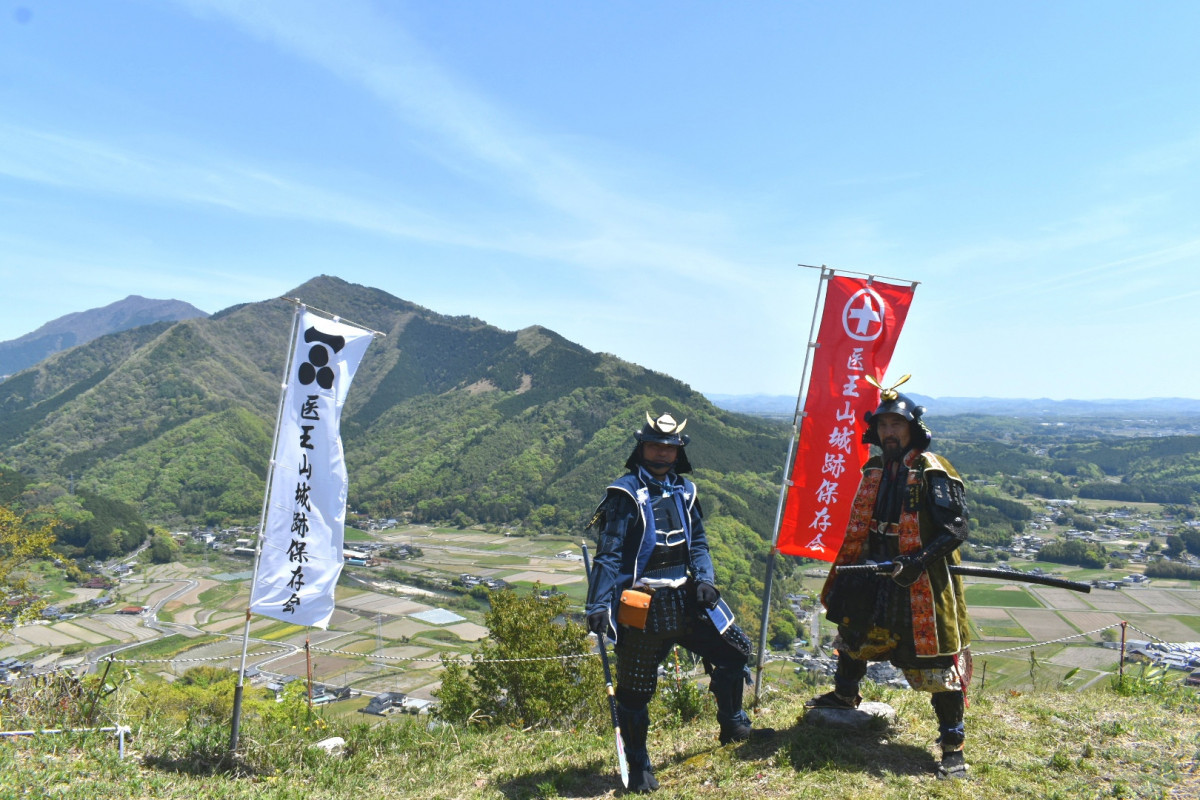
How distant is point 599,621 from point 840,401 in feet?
11.1

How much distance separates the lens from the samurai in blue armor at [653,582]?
450cm

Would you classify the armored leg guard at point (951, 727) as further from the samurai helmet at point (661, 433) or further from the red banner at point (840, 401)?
the samurai helmet at point (661, 433)

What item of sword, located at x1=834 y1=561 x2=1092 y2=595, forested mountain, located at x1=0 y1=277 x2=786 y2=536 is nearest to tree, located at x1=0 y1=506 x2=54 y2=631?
sword, located at x1=834 y1=561 x2=1092 y2=595

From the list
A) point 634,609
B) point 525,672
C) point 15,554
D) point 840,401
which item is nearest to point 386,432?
point 15,554

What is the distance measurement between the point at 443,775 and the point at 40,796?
2.63m

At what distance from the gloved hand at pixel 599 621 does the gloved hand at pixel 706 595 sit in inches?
29.7

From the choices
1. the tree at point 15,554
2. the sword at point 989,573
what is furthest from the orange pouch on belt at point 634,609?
the tree at point 15,554

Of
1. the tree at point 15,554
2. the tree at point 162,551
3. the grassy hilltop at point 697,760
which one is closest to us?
the grassy hilltop at point 697,760

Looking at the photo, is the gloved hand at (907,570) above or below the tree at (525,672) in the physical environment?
above

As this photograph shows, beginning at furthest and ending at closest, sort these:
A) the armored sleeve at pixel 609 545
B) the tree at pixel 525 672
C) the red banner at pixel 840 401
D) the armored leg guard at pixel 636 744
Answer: the tree at pixel 525 672, the red banner at pixel 840 401, the armored leg guard at pixel 636 744, the armored sleeve at pixel 609 545

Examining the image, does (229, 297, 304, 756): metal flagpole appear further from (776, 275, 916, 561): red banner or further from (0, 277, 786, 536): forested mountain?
(0, 277, 786, 536): forested mountain

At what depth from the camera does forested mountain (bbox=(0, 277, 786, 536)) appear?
94.1m

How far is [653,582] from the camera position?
4555 mm

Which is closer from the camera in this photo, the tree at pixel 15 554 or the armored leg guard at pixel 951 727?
the armored leg guard at pixel 951 727
